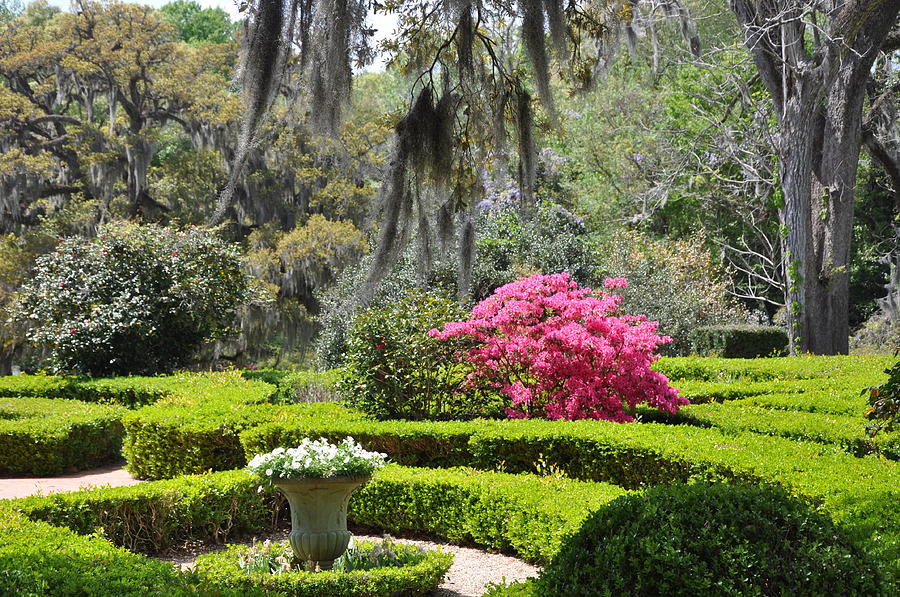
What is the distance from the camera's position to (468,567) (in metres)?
5.85

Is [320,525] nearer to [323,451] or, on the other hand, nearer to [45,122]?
[323,451]

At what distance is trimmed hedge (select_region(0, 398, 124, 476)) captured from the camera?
375 inches

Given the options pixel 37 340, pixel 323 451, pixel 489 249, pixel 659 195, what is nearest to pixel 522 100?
pixel 323 451

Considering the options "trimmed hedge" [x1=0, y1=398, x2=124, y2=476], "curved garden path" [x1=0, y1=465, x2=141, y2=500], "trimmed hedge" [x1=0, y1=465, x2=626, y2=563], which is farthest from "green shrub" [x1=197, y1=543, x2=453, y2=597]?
"trimmed hedge" [x1=0, y1=398, x2=124, y2=476]

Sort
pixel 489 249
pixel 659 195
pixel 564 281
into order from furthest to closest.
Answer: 1. pixel 659 195
2. pixel 489 249
3. pixel 564 281

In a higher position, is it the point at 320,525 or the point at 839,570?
the point at 839,570

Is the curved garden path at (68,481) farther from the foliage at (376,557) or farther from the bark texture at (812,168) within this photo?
the bark texture at (812,168)

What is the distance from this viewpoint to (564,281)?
8.99 metres

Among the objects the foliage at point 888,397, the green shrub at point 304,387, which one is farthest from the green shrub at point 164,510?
the foliage at point 888,397

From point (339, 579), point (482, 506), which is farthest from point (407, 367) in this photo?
point (339, 579)

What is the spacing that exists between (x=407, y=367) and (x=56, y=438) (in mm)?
4463

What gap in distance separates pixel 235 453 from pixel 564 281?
4121mm

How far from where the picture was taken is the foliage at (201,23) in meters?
31.1

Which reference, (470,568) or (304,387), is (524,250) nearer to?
(304,387)
